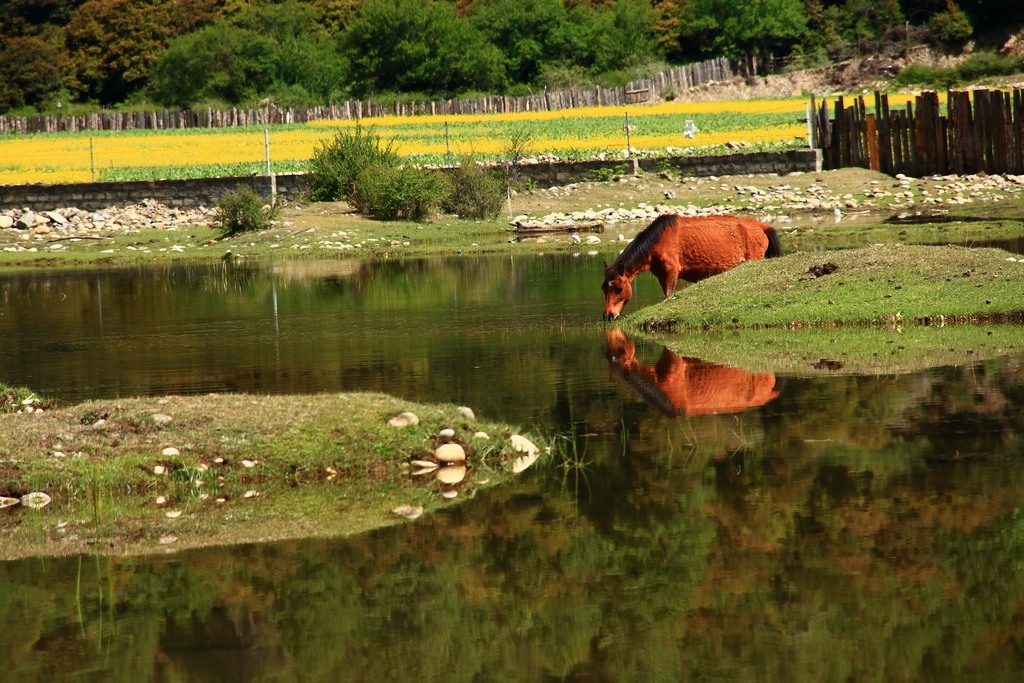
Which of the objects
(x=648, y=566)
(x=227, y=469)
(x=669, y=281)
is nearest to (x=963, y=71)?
(x=669, y=281)

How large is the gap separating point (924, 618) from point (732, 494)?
2426mm

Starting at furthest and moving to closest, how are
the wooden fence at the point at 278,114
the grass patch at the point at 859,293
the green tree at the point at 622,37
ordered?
the green tree at the point at 622,37, the wooden fence at the point at 278,114, the grass patch at the point at 859,293

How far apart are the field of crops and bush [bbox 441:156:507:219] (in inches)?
194

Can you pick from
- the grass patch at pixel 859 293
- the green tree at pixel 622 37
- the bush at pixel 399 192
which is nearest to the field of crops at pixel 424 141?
the bush at pixel 399 192

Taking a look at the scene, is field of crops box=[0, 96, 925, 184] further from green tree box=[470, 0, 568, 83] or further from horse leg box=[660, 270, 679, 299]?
green tree box=[470, 0, 568, 83]

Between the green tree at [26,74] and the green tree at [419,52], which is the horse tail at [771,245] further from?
the green tree at [26,74]

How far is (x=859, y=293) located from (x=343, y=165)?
945 inches

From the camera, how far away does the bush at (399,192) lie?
3638cm

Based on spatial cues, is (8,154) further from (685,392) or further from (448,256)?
(685,392)

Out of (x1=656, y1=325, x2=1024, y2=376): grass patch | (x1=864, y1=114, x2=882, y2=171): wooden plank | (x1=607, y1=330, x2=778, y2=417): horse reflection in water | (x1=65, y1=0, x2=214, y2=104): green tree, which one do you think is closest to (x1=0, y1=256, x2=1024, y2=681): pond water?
(x1=607, y1=330, x2=778, y2=417): horse reflection in water

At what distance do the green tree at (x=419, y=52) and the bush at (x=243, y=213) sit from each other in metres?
55.4

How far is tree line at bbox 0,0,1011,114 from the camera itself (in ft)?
298

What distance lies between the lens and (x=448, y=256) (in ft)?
104

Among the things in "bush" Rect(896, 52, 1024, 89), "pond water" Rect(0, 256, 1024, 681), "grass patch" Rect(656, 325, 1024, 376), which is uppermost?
"bush" Rect(896, 52, 1024, 89)
